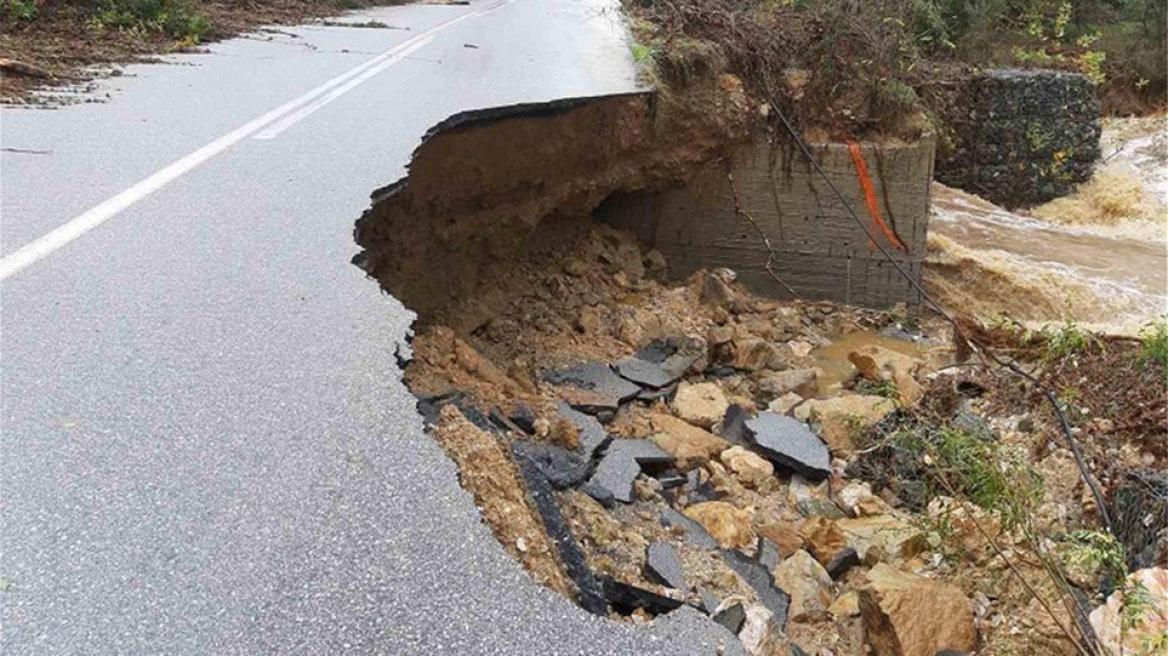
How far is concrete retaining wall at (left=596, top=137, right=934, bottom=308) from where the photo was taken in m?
9.77

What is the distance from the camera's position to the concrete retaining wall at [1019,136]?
48.2 feet

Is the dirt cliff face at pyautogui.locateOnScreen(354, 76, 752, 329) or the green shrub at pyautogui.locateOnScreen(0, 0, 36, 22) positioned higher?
the green shrub at pyautogui.locateOnScreen(0, 0, 36, 22)

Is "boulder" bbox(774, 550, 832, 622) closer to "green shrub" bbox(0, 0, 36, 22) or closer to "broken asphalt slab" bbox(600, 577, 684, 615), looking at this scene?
"broken asphalt slab" bbox(600, 577, 684, 615)

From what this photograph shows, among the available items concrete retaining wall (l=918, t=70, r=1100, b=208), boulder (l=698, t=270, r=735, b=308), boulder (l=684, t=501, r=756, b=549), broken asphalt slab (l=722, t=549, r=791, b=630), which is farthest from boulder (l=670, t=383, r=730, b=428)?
concrete retaining wall (l=918, t=70, r=1100, b=208)

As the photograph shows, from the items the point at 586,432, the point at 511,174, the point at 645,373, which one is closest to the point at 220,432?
the point at 586,432

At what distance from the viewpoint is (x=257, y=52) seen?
36.0ft

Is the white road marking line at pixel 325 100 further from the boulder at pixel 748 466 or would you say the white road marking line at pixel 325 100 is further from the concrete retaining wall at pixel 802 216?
the boulder at pixel 748 466

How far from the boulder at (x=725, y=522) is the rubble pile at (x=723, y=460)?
1 cm

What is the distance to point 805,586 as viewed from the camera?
4133 mm

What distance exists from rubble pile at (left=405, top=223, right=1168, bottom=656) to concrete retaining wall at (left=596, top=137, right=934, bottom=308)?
57cm

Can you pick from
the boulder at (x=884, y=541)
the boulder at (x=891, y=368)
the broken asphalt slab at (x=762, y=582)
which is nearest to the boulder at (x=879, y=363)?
the boulder at (x=891, y=368)

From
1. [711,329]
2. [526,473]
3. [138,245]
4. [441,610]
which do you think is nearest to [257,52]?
[711,329]

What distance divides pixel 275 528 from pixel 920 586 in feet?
8.55

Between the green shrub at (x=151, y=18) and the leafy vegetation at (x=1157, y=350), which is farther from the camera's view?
the green shrub at (x=151, y=18)
